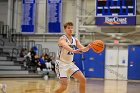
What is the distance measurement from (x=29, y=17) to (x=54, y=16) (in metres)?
1.96

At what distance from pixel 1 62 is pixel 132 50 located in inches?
343

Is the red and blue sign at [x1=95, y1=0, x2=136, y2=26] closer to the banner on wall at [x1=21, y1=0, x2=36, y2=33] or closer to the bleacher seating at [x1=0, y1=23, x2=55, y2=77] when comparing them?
the bleacher seating at [x1=0, y1=23, x2=55, y2=77]

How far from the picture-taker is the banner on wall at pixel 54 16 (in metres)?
23.6

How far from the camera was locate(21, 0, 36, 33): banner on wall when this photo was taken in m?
24.2

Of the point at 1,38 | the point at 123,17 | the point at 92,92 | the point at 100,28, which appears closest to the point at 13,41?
the point at 1,38

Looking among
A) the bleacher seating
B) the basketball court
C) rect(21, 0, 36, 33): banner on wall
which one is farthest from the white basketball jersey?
rect(21, 0, 36, 33): banner on wall

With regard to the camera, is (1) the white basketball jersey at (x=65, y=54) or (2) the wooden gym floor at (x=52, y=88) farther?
(2) the wooden gym floor at (x=52, y=88)

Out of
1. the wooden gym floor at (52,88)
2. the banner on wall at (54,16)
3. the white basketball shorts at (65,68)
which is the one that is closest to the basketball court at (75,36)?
the banner on wall at (54,16)

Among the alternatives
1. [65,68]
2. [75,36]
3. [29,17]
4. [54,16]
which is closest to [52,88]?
[65,68]

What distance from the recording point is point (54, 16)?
23.8 metres

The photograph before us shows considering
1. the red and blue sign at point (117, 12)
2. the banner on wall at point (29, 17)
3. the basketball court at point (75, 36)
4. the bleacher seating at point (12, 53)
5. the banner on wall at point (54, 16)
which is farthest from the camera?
the banner on wall at point (29, 17)

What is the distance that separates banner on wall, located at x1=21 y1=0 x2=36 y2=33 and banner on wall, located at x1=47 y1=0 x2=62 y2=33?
118cm

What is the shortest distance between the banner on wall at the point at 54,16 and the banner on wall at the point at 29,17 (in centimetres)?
118

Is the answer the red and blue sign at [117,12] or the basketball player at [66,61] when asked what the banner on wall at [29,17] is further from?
the basketball player at [66,61]
